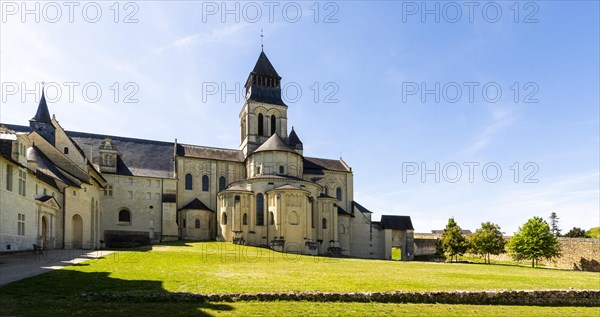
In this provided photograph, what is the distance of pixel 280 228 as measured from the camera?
57531 mm

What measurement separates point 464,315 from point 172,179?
54.5 metres

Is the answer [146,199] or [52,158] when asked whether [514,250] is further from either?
[52,158]

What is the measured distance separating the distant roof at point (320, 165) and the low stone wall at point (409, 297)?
52.7 m

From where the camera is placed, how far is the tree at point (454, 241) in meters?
68.6

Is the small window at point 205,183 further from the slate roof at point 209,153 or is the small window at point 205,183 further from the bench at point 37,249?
the bench at point 37,249

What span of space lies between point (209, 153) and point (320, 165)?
60.1 feet

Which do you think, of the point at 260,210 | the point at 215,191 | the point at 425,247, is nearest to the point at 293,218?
the point at 260,210

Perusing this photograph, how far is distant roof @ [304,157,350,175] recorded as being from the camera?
7481 centimetres

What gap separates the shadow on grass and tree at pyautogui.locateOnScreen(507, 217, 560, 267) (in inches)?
2110

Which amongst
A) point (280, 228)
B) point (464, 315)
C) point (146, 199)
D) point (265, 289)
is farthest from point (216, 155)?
point (464, 315)

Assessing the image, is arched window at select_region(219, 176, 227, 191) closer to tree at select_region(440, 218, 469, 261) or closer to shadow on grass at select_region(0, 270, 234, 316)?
tree at select_region(440, 218, 469, 261)

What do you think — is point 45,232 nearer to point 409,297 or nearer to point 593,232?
point 409,297

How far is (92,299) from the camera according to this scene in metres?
16.9

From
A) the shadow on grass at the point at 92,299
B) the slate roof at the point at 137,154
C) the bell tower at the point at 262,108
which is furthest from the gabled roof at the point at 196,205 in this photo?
the shadow on grass at the point at 92,299
